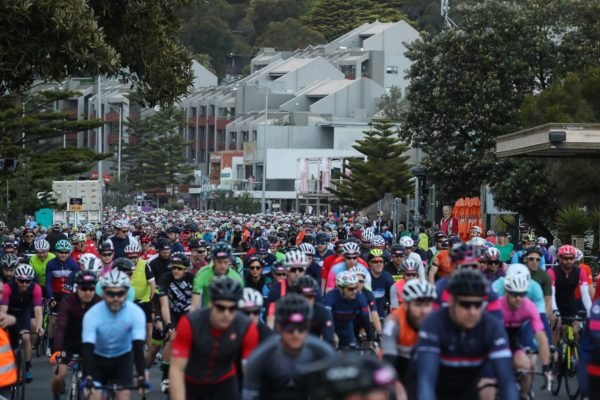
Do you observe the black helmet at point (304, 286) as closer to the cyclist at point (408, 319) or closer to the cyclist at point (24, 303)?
the cyclist at point (408, 319)

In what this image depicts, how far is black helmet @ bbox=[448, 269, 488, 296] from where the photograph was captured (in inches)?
368

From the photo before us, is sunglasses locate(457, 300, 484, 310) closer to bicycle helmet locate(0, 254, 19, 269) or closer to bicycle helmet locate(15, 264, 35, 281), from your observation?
bicycle helmet locate(15, 264, 35, 281)

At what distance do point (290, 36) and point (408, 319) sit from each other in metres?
155

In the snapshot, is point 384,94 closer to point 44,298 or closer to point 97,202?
point 97,202

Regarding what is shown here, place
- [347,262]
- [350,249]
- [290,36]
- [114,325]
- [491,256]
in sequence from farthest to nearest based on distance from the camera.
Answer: [290,36] → [350,249] → [347,262] → [491,256] → [114,325]

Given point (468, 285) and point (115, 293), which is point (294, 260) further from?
point (468, 285)

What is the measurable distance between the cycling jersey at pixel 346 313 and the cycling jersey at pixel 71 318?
2327 millimetres

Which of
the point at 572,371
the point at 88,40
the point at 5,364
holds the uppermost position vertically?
the point at 88,40

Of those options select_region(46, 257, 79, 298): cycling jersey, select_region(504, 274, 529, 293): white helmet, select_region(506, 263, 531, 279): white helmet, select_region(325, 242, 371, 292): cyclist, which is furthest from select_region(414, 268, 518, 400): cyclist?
select_region(46, 257, 79, 298): cycling jersey

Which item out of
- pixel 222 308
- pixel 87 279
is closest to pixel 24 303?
pixel 87 279

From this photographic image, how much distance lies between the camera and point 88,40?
18.2 m

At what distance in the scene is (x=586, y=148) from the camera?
102 ft

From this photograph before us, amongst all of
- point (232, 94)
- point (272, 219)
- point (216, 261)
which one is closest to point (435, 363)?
point (216, 261)

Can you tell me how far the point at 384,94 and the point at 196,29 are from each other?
55.8 m
